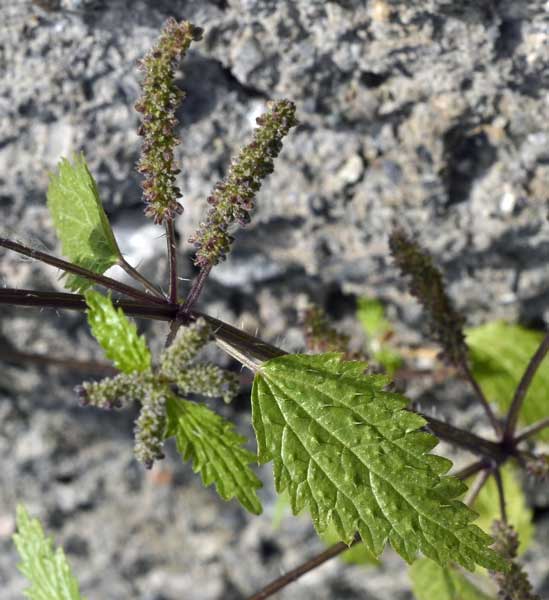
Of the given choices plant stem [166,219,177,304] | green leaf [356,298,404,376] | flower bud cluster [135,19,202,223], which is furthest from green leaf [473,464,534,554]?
flower bud cluster [135,19,202,223]

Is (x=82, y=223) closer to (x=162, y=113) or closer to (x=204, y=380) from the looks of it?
(x=162, y=113)

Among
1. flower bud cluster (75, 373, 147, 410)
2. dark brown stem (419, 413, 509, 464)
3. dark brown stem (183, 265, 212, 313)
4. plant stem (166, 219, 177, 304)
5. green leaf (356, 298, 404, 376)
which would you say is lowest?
dark brown stem (419, 413, 509, 464)

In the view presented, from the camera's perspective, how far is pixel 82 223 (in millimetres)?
1806

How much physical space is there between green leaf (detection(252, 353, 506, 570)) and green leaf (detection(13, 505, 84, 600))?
709 mm

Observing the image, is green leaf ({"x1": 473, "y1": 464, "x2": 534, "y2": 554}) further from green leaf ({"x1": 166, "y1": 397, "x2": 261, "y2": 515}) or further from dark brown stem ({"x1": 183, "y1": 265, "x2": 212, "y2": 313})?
dark brown stem ({"x1": 183, "y1": 265, "x2": 212, "y2": 313})

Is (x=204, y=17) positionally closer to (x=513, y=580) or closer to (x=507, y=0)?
(x=507, y=0)

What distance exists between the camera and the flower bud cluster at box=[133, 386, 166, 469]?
1.47m

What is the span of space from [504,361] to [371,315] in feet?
1.53

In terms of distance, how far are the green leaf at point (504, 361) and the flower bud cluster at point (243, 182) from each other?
1.30 meters

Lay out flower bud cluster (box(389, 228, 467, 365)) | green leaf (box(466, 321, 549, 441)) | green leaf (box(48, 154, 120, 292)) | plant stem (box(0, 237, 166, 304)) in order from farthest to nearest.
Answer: green leaf (box(466, 321, 549, 441)) < flower bud cluster (box(389, 228, 467, 365)) < green leaf (box(48, 154, 120, 292)) < plant stem (box(0, 237, 166, 304))

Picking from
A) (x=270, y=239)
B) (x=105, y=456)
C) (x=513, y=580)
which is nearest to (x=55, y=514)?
(x=105, y=456)

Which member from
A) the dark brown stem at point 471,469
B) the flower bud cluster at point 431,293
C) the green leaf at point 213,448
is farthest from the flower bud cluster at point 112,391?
the dark brown stem at point 471,469

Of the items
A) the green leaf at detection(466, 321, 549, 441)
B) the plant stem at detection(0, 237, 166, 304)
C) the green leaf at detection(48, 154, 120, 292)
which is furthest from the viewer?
the green leaf at detection(466, 321, 549, 441)

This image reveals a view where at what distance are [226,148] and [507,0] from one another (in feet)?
2.71
